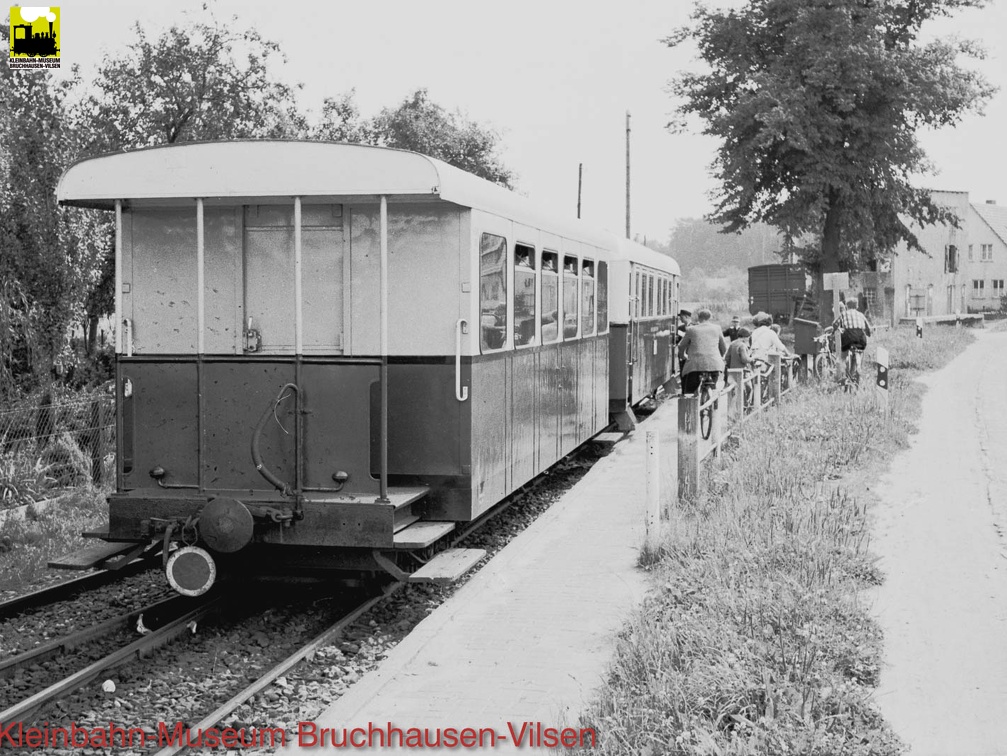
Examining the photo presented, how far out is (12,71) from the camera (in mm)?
16766

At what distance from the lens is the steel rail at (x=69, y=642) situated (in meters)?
6.69

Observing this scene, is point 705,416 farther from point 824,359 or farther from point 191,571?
point 824,359

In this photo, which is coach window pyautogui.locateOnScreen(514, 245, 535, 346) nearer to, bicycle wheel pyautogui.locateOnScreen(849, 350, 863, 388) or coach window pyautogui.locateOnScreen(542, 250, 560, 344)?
coach window pyautogui.locateOnScreen(542, 250, 560, 344)

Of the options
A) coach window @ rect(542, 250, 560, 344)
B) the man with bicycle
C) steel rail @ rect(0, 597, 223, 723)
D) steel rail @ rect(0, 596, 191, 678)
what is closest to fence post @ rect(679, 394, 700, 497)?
coach window @ rect(542, 250, 560, 344)

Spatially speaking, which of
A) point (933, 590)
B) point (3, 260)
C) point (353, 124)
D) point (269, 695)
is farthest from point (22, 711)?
point (353, 124)

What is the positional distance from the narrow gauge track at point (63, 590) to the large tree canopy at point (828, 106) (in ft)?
86.7

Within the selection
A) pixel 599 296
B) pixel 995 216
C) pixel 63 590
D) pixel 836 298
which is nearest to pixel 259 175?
pixel 63 590

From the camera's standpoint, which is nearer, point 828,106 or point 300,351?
point 300,351

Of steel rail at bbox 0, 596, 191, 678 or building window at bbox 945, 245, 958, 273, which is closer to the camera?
steel rail at bbox 0, 596, 191, 678

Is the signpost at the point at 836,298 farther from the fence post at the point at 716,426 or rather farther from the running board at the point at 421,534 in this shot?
the running board at the point at 421,534

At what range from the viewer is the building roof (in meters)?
82.9

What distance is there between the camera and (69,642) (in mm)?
7125

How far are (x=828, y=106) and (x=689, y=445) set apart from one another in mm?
26214

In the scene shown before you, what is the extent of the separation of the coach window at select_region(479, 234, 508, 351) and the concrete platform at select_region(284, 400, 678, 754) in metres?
1.65
